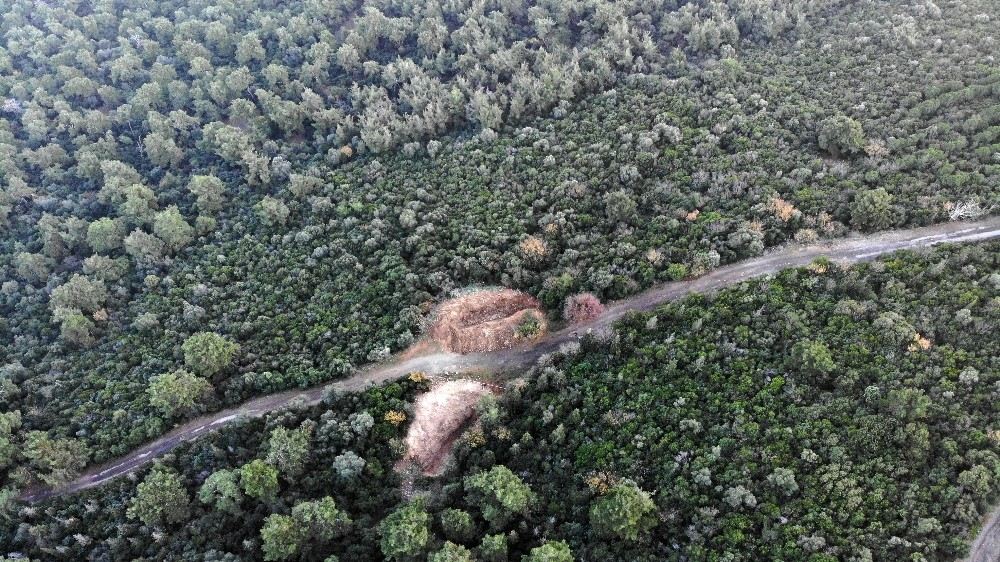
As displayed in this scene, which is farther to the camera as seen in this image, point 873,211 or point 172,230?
point 172,230

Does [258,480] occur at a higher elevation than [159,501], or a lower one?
higher

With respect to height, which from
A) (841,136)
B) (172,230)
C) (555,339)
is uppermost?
(841,136)

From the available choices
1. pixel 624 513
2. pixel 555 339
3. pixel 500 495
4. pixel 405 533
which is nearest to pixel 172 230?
pixel 555 339

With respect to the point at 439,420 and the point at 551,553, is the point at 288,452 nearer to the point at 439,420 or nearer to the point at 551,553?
the point at 439,420

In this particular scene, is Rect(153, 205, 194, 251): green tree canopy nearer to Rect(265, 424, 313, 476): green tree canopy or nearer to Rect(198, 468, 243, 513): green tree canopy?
Rect(265, 424, 313, 476): green tree canopy

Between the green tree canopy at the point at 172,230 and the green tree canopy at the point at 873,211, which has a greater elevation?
the green tree canopy at the point at 172,230

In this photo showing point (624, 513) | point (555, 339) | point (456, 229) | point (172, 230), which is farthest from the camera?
point (172, 230)

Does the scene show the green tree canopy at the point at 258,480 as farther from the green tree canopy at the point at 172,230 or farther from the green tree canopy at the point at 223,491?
the green tree canopy at the point at 172,230

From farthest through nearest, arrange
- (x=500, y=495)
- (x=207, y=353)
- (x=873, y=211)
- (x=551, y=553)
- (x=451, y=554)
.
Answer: (x=207, y=353)
(x=873, y=211)
(x=500, y=495)
(x=451, y=554)
(x=551, y=553)

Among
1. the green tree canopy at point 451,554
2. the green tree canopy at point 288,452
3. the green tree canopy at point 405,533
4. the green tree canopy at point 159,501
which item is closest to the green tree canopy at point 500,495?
the green tree canopy at point 451,554
